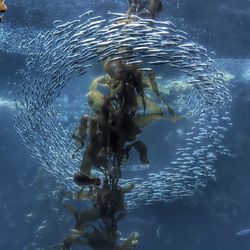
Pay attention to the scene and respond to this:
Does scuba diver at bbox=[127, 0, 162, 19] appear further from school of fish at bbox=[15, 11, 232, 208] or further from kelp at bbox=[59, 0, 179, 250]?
kelp at bbox=[59, 0, 179, 250]

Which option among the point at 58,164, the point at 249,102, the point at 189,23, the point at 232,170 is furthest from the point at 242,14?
the point at 58,164

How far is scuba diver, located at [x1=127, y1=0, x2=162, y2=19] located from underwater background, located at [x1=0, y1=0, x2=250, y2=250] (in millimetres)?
8518

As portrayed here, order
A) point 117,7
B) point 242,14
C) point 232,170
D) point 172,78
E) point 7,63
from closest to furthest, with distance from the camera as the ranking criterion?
point 117,7 < point 242,14 < point 172,78 < point 7,63 < point 232,170

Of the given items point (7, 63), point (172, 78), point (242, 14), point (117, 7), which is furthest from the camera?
point (7, 63)

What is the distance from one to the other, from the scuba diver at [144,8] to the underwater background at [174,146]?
8518mm

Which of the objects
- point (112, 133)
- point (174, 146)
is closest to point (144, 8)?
point (112, 133)

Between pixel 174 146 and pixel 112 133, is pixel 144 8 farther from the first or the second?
pixel 174 146

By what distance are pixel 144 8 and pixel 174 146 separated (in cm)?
1270

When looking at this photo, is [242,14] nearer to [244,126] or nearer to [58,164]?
[244,126]

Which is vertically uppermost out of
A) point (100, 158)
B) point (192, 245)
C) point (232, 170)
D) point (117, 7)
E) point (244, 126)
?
point (117, 7)

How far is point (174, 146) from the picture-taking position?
682 inches

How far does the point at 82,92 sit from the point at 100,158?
12765 millimetres

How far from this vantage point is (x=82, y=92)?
670 inches

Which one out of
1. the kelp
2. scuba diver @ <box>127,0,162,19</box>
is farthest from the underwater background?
the kelp
